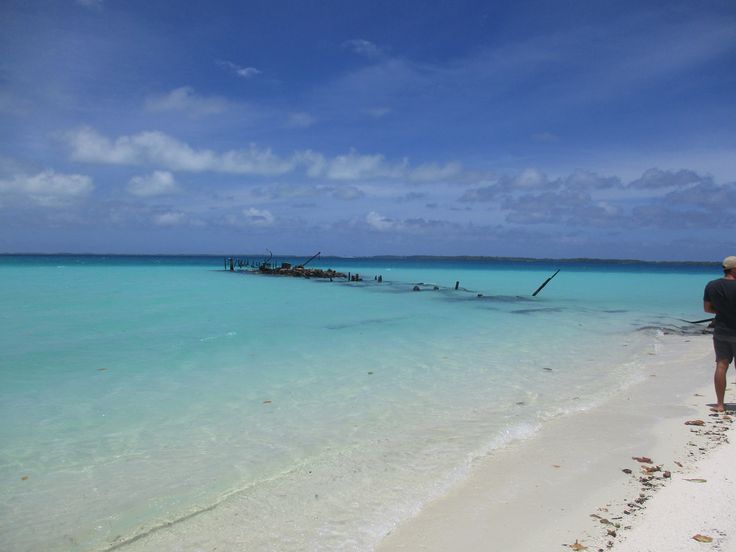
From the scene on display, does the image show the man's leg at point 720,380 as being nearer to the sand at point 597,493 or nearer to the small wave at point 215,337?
the sand at point 597,493

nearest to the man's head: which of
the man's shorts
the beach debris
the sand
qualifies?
the man's shorts

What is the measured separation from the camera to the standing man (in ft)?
22.0

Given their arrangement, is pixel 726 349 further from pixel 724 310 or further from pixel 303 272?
pixel 303 272

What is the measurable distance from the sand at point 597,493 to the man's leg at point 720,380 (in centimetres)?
19

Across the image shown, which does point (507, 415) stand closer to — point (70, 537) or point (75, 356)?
point (70, 537)

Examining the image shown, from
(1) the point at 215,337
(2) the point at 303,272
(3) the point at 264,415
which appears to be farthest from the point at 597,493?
(2) the point at 303,272

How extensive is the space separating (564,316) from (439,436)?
1645 centimetres

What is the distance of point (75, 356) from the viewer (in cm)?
1146

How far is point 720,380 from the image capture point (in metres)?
7.12

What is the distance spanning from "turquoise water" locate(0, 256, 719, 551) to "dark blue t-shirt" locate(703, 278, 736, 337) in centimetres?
216

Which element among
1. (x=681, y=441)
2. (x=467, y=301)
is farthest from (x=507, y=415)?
(x=467, y=301)

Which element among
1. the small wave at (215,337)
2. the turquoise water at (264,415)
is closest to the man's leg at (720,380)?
the turquoise water at (264,415)

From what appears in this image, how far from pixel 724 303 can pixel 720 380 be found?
1208 mm

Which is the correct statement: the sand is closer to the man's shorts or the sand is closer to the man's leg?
the man's leg
